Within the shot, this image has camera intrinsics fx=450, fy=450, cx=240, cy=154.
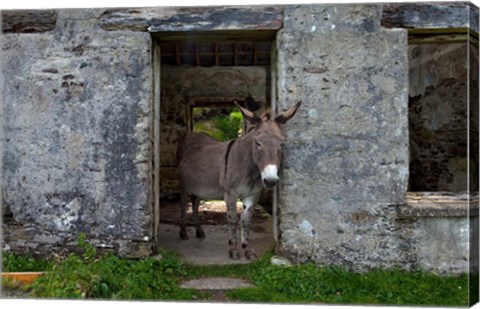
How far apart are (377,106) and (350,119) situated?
0.31 metres

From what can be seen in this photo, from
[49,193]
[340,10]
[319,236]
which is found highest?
[340,10]

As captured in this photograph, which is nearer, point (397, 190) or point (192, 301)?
point (192, 301)

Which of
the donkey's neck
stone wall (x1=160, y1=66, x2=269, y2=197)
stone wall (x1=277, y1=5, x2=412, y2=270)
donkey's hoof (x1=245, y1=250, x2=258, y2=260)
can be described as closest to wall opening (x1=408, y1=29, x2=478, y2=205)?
stone wall (x1=277, y1=5, x2=412, y2=270)

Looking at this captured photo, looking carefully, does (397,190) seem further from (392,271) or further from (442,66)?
(442,66)

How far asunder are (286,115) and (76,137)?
2341mm

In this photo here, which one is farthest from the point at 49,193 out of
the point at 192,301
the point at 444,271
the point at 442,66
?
the point at 442,66

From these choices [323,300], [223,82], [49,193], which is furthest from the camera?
[223,82]

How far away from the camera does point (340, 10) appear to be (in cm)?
482

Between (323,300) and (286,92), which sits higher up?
(286,92)

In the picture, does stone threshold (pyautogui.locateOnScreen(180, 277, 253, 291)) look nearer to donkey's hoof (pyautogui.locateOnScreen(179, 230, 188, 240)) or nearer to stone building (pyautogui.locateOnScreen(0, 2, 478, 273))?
stone building (pyautogui.locateOnScreen(0, 2, 478, 273))

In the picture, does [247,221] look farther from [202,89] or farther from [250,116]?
[202,89]

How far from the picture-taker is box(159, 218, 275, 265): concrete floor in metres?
5.64

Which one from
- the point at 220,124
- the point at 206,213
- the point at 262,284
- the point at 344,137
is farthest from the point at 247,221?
the point at 220,124

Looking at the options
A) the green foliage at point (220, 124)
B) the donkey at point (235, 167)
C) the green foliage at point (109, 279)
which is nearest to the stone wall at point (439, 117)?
the donkey at point (235, 167)
